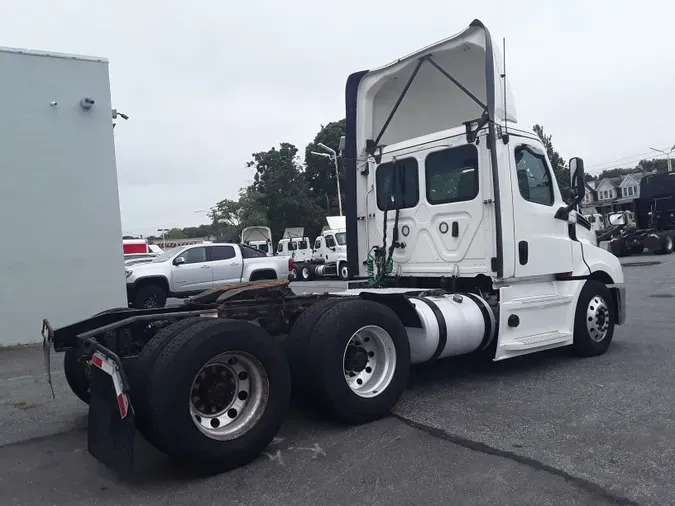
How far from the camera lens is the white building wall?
10.9 meters

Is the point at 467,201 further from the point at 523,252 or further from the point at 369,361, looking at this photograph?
the point at 369,361

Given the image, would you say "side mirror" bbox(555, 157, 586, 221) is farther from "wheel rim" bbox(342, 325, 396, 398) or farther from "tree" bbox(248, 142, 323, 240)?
"tree" bbox(248, 142, 323, 240)

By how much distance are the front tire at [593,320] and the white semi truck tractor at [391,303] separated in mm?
24

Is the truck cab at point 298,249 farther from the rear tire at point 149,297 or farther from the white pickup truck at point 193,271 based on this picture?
the rear tire at point 149,297

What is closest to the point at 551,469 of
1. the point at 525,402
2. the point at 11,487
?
the point at 525,402

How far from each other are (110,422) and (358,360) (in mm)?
2110

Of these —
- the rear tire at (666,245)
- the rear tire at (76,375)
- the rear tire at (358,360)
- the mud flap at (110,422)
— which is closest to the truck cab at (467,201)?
the rear tire at (358,360)

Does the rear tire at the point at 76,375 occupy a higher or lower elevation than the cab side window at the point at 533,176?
lower

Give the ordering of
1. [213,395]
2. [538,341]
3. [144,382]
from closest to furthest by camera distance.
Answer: [144,382]
[213,395]
[538,341]

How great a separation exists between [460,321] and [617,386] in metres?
1.70

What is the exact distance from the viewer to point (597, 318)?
740 centimetres

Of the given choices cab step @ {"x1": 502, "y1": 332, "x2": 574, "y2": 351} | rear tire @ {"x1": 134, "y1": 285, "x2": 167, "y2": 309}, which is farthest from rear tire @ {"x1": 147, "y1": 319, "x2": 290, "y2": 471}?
rear tire @ {"x1": 134, "y1": 285, "x2": 167, "y2": 309}

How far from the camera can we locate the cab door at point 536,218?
6688 millimetres

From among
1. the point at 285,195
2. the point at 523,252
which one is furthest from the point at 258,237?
the point at 523,252
